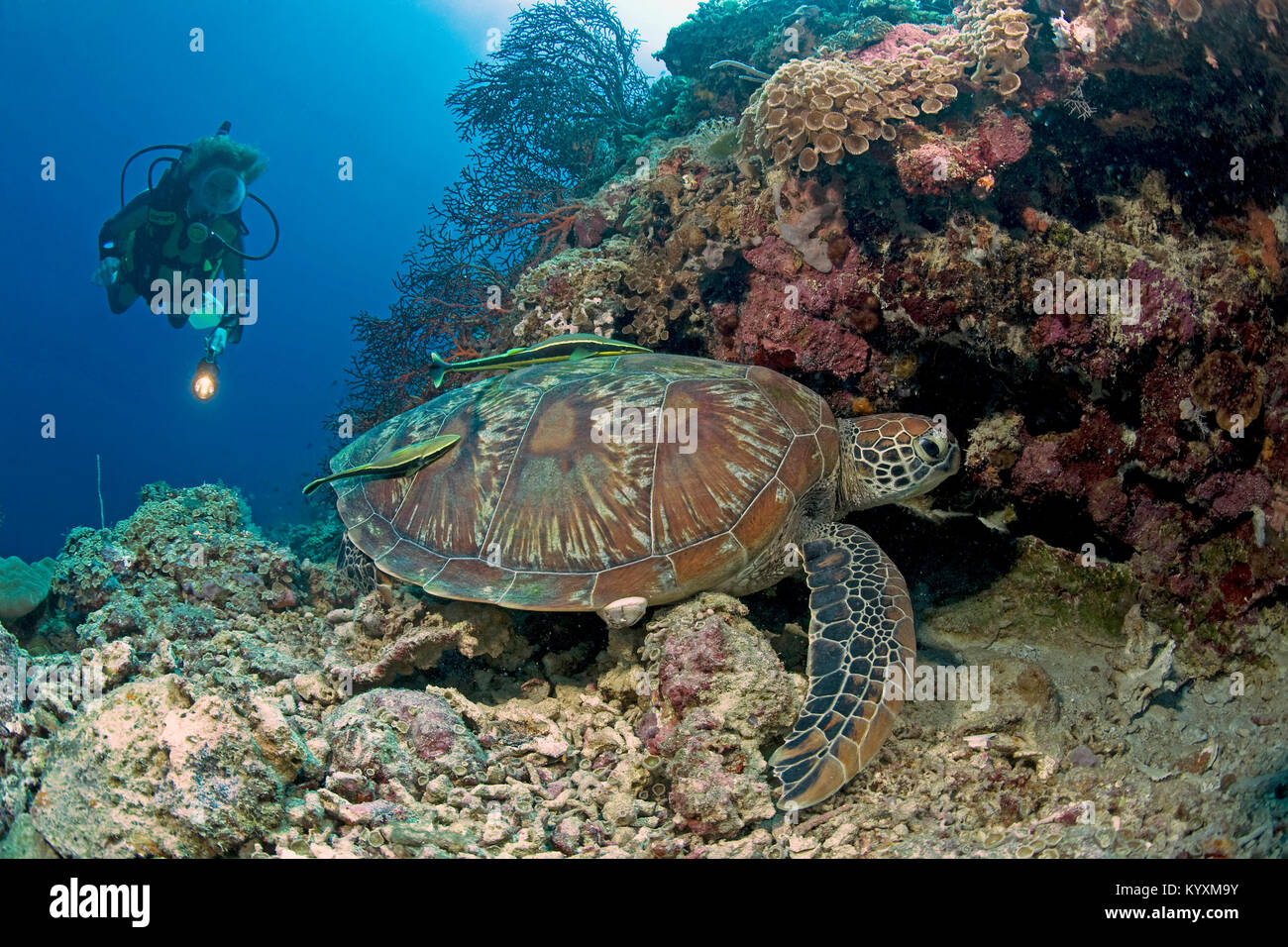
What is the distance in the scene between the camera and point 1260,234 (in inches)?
126

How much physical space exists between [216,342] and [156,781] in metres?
7.14

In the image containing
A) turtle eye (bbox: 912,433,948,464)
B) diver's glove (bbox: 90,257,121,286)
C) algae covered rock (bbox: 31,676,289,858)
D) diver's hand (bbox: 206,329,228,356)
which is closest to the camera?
algae covered rock (bbox: 31,676,289,858)

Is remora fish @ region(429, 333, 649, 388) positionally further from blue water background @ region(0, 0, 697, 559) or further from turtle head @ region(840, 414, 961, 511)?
blue water background @ region(0, 0, 697, 559)

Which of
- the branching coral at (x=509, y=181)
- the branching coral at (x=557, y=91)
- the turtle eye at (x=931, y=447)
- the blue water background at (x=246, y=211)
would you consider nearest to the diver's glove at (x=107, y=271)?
the branching coral at (x=509, y=181)

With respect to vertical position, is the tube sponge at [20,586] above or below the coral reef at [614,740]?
above

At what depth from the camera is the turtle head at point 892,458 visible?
127 inches

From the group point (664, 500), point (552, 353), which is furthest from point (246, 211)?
point (664, 500)

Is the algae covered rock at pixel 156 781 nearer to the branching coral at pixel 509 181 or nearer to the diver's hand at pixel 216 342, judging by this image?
the branching coral at pixel 509 181

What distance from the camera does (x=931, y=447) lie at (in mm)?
3207

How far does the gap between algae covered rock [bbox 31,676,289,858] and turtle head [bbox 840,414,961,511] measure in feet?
10.0

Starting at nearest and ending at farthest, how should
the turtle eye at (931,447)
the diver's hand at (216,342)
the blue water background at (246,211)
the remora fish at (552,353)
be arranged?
1. the turtle eye at (931,447)
2. the remora fish at (552,353)
3. the diver's hand at (216,342)
4. the blue water background at (246,211)

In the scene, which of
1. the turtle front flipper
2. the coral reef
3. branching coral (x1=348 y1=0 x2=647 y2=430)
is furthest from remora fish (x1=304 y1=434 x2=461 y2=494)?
the turtle front flipper

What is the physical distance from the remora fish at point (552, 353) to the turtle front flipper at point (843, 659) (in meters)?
1.68

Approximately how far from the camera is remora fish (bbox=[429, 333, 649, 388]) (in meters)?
3.66
